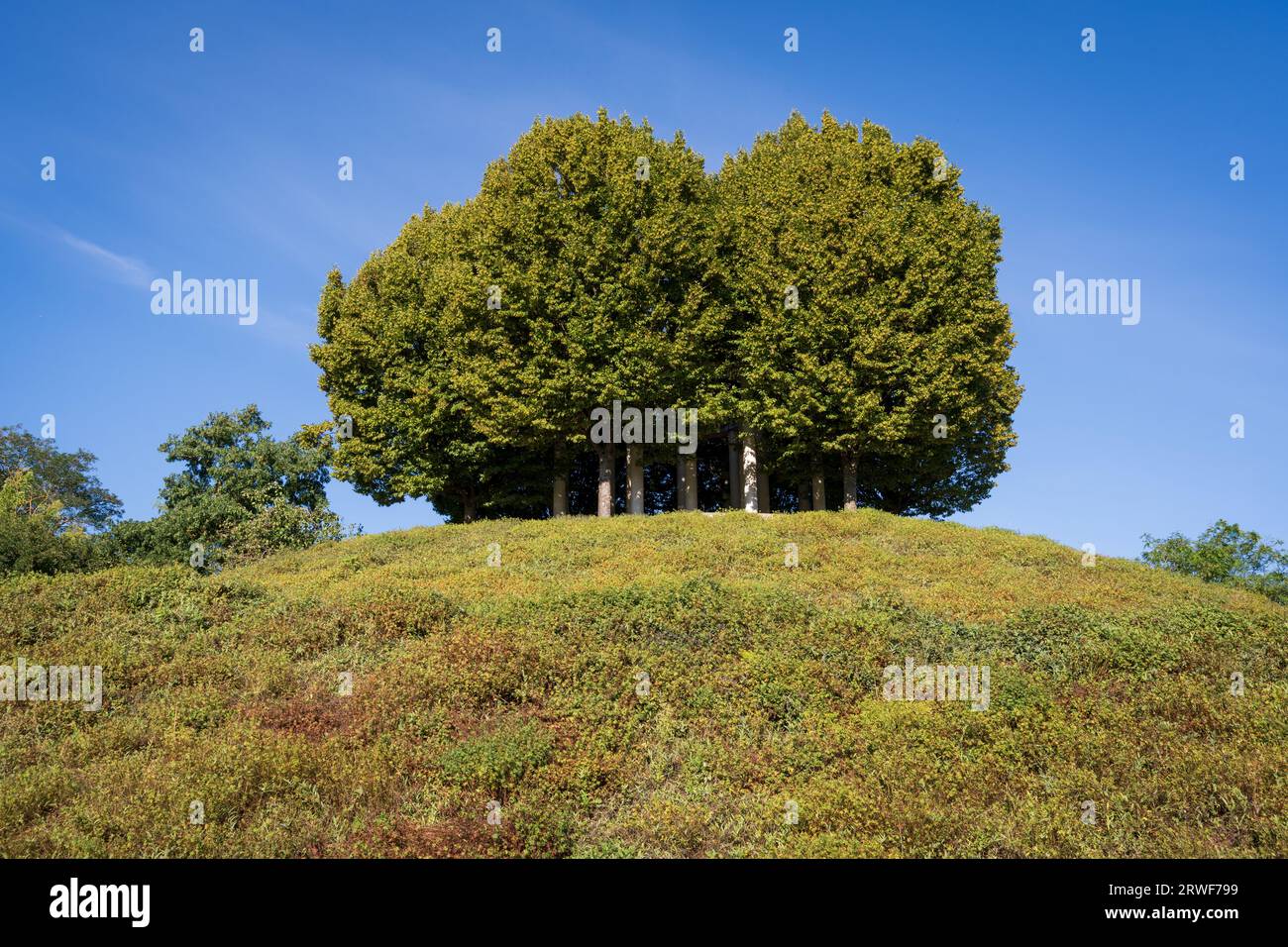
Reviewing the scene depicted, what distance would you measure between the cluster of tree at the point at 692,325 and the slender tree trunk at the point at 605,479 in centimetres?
11

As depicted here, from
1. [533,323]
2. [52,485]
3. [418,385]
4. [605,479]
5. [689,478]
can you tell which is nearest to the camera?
[533,323]

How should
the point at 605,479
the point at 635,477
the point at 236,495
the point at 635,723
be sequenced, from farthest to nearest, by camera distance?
1. the point at 236,495
2. the point at 635,477
3. the point at 605,479
4. the point at 635,723

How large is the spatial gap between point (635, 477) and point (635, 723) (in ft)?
79.5

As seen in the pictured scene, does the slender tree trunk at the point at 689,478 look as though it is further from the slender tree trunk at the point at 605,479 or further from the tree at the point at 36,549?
the tree at the point at 36,549

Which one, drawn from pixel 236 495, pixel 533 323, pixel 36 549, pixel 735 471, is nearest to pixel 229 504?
pixel 236 495

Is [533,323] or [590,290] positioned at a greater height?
[590,290]

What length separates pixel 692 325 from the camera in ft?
114

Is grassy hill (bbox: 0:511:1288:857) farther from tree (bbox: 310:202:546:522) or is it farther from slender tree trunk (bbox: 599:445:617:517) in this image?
tree (bbox: 310:202:546:522)

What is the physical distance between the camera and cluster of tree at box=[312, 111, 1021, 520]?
109ft

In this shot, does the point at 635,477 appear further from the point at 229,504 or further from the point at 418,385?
the point at 229,504

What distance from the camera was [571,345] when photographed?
33250 mm

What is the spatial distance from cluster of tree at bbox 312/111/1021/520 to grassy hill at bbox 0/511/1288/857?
14.3 metres

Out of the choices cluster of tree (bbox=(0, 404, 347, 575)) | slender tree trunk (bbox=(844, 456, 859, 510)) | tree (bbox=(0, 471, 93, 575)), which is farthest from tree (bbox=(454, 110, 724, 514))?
tree (bbox=(0, 471, 93, 575))
